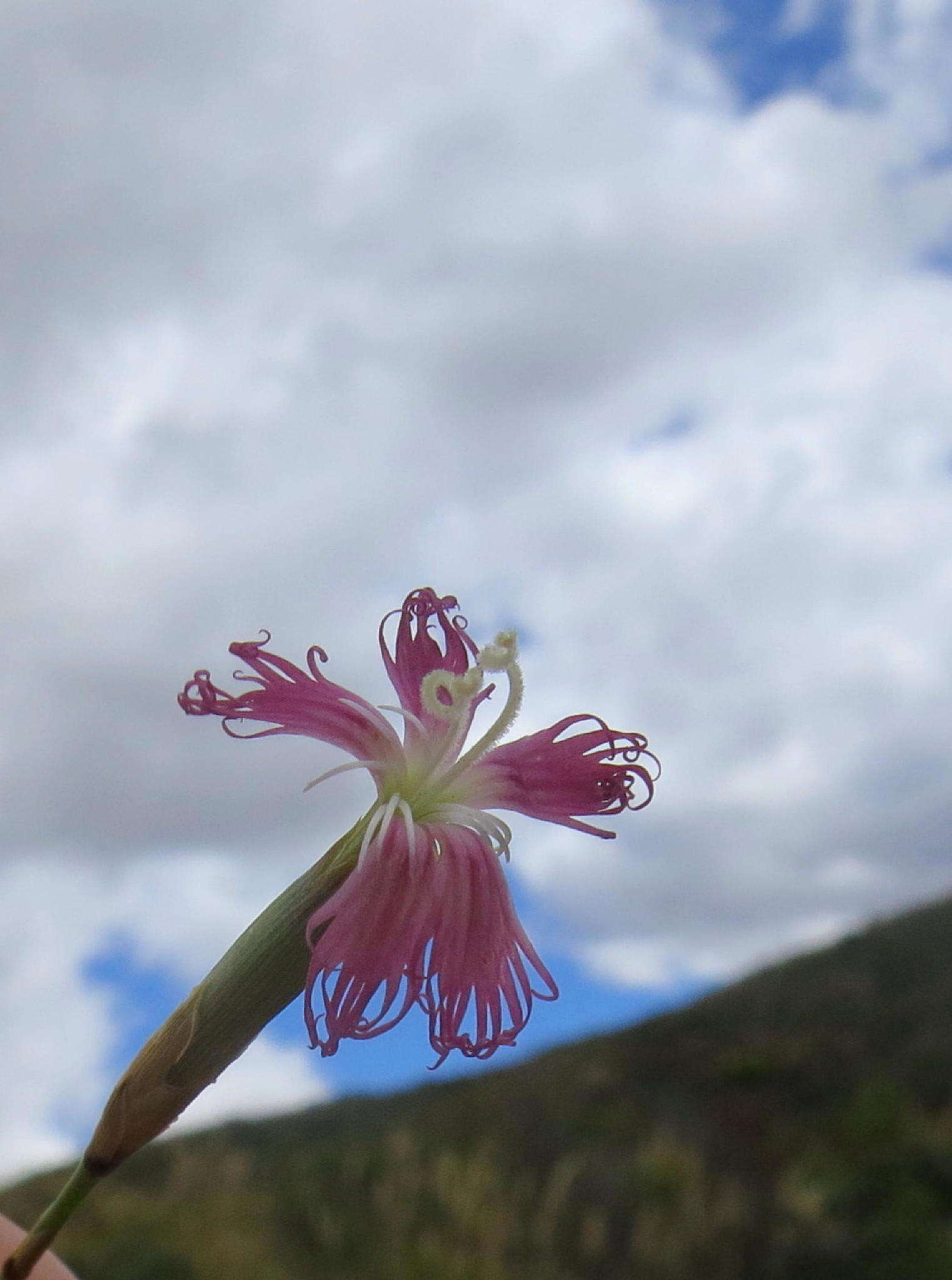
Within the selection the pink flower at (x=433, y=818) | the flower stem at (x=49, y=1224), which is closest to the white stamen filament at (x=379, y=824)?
the pink flower at (x=433, y=818)

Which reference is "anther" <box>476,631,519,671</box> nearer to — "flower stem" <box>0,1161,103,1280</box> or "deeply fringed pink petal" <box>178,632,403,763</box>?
"deeply fringed pink petal" <box>178,632,403,763</box>

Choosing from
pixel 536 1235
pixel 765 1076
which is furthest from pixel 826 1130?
pixel 536 1235

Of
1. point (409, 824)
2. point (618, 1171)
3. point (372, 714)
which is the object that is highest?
point (618, 1171)

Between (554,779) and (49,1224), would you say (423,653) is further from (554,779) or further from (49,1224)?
(49,1224)

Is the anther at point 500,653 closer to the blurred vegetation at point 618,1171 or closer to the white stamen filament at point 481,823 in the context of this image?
the white stamen filament at point 481,823

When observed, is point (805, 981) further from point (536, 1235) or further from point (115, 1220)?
point (115, 1220)

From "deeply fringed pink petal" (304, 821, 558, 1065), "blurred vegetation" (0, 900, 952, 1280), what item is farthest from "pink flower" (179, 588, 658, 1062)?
"blurred vegetation" (0, 900, 952, 1280)

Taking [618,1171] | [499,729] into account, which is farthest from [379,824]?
[618,1171]
